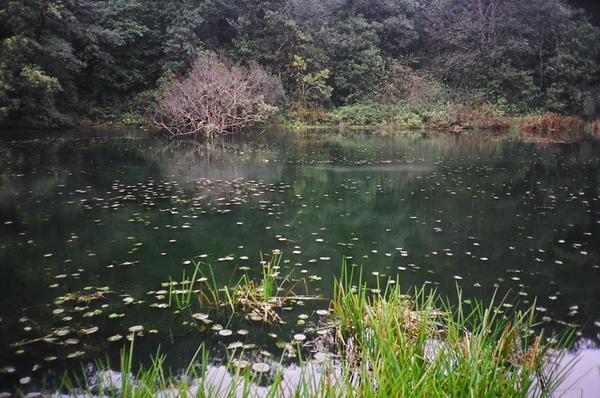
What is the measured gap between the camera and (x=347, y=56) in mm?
33656

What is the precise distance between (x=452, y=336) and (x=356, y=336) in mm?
853

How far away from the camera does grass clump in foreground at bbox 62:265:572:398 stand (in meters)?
2.30

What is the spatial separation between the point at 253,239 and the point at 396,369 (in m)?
4.18

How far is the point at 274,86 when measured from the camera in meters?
27.4

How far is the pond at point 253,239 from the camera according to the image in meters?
4.04

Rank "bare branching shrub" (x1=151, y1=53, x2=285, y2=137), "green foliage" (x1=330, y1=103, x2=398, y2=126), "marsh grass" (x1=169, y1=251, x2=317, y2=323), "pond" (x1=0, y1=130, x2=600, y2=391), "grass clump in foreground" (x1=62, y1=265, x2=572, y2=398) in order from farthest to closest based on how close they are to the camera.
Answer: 1. "green foliage" (x1=330, y1=103, x2=398, y2=126)
2. "bare branching shrub" (x1=151, y1=53, x2=285, y2=137)
3. "marsh grass" (x1=169, y1=251, x2=317, y2=323)
4. "pond" (x1=0, y1=130, x2=600, y2=391)
5. "grass clump in foreground" (x1=62, y1=265, x2=572, y2=398)

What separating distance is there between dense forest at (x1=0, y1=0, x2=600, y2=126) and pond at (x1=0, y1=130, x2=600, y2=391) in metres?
16.5

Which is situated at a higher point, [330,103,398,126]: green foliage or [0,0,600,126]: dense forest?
[0,0,600,126]: dense forest

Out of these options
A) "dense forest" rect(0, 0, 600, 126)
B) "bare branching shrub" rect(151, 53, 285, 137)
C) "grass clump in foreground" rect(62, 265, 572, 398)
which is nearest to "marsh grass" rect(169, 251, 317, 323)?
"grass clump in foreground" rect(62, 265, 572, 398)

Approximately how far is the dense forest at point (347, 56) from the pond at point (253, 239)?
1652 centimetres

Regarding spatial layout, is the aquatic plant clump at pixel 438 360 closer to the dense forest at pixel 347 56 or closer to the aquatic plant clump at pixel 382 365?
the aquatic plant clump at pixel 382 365

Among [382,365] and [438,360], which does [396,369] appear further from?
[438,360]

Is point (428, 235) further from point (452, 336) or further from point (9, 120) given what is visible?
point (9, 120)

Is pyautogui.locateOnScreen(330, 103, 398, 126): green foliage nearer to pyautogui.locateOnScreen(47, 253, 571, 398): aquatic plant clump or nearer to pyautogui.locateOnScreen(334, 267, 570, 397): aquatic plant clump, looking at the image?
pyautogui.locateOnScreen(47, 253, 571, 398): aquatic plant clump
